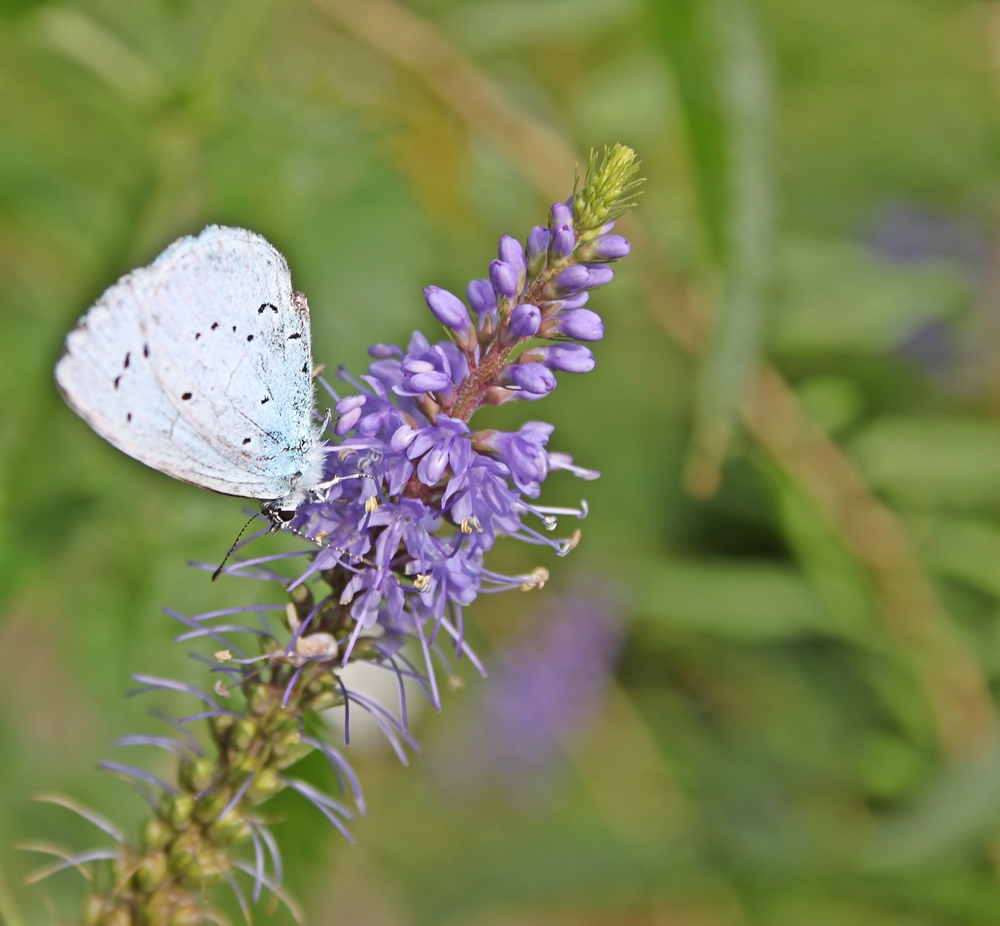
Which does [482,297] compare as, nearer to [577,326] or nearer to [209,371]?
[577,326]

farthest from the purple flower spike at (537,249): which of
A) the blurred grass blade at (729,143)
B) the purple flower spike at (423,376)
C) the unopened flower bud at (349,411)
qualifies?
the blurred grass blade at (729,143)

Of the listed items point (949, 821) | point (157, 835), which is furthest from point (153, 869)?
point (949, 821)

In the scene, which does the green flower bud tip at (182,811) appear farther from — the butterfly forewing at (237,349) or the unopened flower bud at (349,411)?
the unopened flower bud at (349,411)

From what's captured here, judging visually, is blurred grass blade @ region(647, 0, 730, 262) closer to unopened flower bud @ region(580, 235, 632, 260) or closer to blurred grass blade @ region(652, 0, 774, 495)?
blurred grass blade @ region(652, 0, 774, 495)

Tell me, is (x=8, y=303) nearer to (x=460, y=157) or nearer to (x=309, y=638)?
(x=460, y=157)

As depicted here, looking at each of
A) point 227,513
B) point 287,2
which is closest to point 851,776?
point 227,513

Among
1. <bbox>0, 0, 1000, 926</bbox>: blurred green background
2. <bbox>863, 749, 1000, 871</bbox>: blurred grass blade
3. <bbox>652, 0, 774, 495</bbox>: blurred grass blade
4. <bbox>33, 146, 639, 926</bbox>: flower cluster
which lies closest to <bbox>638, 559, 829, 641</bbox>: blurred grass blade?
<bbox>0, 0, 1000, 926</bbox>: blurred green background

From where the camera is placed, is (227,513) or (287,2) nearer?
(227,513)
